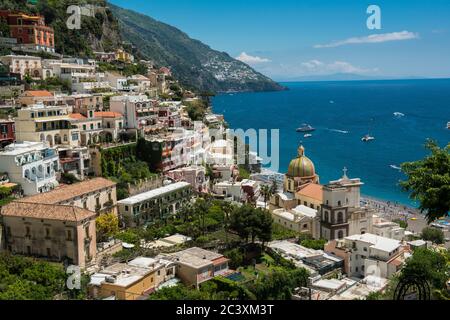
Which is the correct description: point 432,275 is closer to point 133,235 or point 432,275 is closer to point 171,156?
point 133,235

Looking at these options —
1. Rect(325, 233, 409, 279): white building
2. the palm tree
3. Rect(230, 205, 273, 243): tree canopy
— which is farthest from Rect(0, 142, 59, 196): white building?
Rect(325, 233, 409, 279): white building

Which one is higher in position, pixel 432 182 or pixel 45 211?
pixel 432 182

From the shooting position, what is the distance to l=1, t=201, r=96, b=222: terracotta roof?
78.8 feet

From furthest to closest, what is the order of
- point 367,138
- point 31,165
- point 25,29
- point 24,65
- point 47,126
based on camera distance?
1. point 367,138
2. point 25,29
3. point 24,65
4. point 47,126
5. point 31,165

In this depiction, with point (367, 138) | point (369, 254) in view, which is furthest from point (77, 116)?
point (367, 138)

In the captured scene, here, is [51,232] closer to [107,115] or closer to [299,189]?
[107,115]

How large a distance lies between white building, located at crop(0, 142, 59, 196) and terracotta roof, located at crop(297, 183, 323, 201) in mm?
16965

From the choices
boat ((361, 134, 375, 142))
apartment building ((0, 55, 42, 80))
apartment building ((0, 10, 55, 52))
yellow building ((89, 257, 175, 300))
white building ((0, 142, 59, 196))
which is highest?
apartment building ((0, 10, 55, 52))

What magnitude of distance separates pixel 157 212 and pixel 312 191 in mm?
11487

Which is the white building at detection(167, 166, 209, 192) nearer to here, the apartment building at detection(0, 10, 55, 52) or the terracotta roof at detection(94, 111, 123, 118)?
the terracotta roof at detection(94, 111, 123, 118)

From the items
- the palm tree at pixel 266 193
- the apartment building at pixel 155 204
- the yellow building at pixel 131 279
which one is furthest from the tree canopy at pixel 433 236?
the yellow building at pixel 131 279

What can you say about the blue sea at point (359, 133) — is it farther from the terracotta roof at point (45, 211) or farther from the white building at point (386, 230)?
the terracotta roof at point (45, 211)

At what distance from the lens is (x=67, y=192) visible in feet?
91.0

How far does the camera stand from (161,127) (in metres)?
42.9
